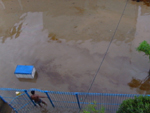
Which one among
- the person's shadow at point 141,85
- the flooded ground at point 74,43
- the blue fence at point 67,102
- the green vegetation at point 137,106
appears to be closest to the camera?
the green vegetation at point 137,106

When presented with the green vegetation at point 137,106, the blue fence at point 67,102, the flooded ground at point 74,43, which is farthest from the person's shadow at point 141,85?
the green vegetation at point 137,106

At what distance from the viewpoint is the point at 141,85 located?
6.86 m

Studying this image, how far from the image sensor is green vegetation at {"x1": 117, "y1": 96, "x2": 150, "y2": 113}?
12.8 ft

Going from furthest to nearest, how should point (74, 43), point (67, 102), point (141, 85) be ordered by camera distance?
point (74, 43) < point (141, 85) < point (67, 102)

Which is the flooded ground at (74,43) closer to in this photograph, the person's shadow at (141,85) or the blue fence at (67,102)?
the person's shadow at (141,85)

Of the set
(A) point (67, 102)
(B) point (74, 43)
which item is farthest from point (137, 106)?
(B) point (74, 43)

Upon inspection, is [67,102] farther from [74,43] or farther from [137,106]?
[74,43]

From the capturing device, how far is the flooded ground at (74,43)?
734cm

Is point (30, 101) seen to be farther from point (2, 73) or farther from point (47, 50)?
point (47, 50)

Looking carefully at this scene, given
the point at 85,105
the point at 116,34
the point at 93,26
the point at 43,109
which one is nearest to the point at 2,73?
the point at 43,109

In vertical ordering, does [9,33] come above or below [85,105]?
above

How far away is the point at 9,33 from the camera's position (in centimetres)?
1061

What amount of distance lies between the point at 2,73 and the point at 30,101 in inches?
124

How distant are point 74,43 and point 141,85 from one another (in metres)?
4.69
